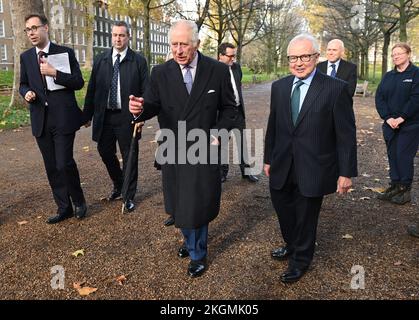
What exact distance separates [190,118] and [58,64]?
215 centimetres

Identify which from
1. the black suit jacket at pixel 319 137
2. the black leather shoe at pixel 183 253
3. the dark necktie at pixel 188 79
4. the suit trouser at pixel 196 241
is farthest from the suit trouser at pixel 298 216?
the dark necktie at pixel 188 79

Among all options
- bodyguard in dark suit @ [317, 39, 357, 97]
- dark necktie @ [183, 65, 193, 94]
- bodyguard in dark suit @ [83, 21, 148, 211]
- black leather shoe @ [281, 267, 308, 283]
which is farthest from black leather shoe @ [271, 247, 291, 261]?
bodyguard in dark suit @ [317, 39, 357, 97]

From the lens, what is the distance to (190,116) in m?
3.41

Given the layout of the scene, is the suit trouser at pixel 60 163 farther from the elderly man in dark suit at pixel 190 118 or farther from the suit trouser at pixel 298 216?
the suit trouser at pixel 298 216

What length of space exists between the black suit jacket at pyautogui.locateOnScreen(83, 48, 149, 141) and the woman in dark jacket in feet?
11.3

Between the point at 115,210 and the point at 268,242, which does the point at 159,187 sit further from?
the point at 268,242

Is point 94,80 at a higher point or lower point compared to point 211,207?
higher

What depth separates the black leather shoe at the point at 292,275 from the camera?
3.46m

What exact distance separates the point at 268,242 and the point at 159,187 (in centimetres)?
248

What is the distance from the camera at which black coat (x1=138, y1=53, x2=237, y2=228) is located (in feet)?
11.2

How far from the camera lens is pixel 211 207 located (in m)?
3.54

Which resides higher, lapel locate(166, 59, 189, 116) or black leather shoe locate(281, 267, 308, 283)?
lapel locate(166, 59, 189, 116)

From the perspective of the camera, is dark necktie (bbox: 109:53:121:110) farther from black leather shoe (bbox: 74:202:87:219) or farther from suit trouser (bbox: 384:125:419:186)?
suit trouser (bbox: 384:125:419:186)
